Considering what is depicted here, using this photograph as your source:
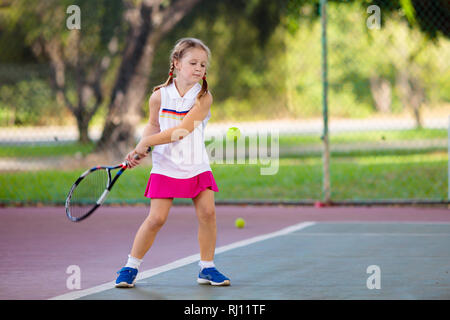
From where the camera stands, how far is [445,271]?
6.75 metres

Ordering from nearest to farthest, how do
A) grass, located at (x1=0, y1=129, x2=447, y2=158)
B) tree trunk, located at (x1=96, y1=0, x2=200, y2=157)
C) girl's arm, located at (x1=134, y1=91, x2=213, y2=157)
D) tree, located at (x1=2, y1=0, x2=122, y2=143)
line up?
girl's arm, located at (x1=134, y1=91, x2=213, y2=157) → tree trunk, located at (x1=96, y1=0, x2=200, y2=157) → grass, located at (x1=0, y1=129, x2=447, y2=158) → tree, located at (x1=2, y1=0, x2=122, y2=143)

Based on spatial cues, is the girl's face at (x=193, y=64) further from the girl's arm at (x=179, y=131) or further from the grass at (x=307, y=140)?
the grass at (x=307, y=140)

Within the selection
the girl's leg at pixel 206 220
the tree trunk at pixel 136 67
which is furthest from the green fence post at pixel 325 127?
the tree trunk at pixel 136 67

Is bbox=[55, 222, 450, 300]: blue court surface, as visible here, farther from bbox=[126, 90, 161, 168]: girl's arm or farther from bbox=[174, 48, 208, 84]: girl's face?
bbox=[174, 48, 208, 84]: girl's face

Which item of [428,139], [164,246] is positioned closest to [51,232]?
[164,246]

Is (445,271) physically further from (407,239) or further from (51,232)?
(51,232)

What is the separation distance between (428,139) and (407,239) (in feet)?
44.8

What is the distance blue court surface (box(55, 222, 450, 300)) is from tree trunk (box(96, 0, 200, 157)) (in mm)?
8930

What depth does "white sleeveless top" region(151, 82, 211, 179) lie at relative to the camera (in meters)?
6.13

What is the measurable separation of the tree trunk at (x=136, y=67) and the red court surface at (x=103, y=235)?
611 cm

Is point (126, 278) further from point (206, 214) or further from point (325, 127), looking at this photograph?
point (325, 127)

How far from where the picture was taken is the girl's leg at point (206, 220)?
6207 millimetres

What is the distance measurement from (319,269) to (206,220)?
1143 mm

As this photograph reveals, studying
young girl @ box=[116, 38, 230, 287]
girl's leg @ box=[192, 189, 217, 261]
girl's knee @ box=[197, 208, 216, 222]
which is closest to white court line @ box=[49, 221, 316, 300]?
young girl @ box=[116, 38, 230, 287]
